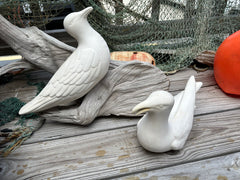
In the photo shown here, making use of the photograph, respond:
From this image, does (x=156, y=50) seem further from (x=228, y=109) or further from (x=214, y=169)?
(x=214, y=169)

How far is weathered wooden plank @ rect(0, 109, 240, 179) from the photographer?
56 centimetres

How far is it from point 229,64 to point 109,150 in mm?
647

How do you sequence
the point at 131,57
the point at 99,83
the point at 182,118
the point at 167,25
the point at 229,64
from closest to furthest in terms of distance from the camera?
the point at 182,118 < the point at 99,83 < the point at 229,64 < the point at 131,57 < the point at 167,25

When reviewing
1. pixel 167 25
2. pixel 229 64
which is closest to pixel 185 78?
pixel 229 64

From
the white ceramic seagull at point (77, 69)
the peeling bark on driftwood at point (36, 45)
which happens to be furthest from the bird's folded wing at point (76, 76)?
the peeling bark on driftwood at point (36, 45)

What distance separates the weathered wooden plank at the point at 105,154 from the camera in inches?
22.2

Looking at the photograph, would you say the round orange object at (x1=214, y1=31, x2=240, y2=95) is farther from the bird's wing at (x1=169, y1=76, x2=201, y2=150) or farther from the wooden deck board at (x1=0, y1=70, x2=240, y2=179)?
the bird's wing at (x1=169, y1=76, x2=201, y2=150)

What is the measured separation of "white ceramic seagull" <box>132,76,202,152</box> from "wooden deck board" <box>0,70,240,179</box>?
61 millimetres

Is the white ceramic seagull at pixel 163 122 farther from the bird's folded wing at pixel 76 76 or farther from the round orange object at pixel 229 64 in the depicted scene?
the round orange object at pixel 229 64

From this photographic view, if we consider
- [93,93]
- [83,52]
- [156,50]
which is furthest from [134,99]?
[156,50]

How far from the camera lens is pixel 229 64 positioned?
32.5 inches

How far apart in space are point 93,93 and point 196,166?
1.41ft

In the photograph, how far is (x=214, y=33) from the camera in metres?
1.19

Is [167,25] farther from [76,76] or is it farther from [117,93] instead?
[76,76]
